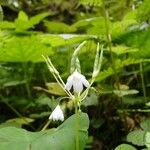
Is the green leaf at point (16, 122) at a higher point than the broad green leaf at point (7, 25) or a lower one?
lower

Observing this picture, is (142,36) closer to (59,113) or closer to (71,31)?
(59,113)

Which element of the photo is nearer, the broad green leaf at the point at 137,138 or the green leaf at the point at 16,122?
the broad green leaf at the point at 137,138

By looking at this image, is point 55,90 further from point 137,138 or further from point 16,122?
point 137,138

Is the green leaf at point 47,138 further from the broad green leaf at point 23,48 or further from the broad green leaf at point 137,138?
the broad green leaf at point 23,48

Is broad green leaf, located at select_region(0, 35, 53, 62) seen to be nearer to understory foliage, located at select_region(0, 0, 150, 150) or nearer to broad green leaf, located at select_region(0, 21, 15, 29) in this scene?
understory foliage, located at select_region(0, 0, 150, 150)

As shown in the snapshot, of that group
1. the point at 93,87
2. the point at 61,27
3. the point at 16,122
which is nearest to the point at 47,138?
the point at 93,87

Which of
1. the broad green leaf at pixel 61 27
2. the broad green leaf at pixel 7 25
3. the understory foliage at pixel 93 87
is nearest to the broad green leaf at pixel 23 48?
the understory foliage at pixel 93 87

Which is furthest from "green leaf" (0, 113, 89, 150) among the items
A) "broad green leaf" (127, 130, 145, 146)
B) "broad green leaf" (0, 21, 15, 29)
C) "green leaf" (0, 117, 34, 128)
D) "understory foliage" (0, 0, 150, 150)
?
"broad green leaf" (0, 21, 15, 29)

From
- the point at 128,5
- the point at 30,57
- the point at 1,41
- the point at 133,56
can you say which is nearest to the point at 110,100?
the point at 133,56
